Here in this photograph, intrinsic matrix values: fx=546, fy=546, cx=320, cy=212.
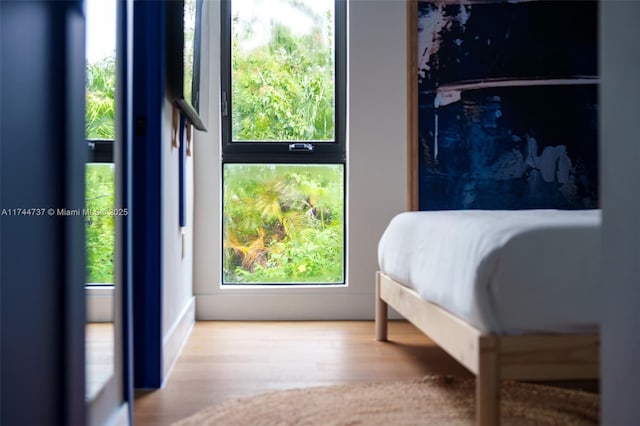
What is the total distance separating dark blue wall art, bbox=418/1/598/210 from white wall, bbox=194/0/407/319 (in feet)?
0.50

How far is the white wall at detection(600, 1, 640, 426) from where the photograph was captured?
620 millimetres

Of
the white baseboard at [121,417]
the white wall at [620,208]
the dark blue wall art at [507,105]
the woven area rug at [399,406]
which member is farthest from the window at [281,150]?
the white wall at [620,208]

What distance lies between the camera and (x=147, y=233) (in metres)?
1.91

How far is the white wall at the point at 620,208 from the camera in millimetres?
620

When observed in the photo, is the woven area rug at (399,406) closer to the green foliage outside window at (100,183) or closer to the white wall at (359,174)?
the green foliage outside window at (100,183)

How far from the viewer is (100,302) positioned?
125 centimetres

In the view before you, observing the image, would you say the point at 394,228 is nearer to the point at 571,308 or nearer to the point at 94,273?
the point at 571,308

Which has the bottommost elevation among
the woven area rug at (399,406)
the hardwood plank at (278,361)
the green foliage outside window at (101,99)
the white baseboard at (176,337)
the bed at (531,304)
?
the hardwood plank at (278,361)

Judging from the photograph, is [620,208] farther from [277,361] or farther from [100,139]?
[277,361]

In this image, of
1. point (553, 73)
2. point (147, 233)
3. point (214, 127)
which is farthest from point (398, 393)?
point (553, 73)

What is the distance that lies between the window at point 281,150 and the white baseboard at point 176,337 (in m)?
0.45

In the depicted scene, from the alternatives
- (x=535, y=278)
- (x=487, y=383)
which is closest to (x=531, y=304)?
(x=535, y=278)

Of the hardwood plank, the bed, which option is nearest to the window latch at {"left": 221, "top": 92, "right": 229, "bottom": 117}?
the hardwood plank

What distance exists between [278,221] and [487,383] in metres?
2.07
